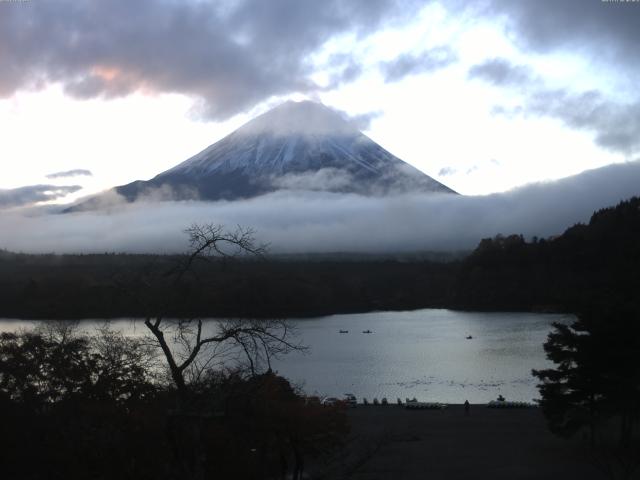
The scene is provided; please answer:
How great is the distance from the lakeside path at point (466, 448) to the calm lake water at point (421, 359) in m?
2.79

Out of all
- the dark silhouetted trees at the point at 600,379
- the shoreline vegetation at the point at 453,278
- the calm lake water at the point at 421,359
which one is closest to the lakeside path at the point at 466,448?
the dark silhouetted trees at the point at 600,379

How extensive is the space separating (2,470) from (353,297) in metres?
55.6

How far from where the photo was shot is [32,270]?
51344 mm

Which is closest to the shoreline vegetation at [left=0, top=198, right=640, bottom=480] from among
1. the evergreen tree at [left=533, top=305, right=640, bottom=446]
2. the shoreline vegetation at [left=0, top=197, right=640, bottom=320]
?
the evergreen tree at [left=533, top=305, right=640, bottom=446]

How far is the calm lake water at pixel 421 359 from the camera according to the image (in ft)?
67.4

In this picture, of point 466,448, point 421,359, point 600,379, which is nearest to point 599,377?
point 600,379

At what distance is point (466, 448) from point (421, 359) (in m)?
16.3

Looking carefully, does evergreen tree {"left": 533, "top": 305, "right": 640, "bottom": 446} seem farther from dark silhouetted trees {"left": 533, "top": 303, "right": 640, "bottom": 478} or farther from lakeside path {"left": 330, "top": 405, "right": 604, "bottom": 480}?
lakeside path {"left": 330, "top": 405, "right": 604, "bottom": 480}

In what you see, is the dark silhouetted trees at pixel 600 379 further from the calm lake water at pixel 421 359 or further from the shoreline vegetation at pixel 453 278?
the shoreline vegetation at pixel 453 278

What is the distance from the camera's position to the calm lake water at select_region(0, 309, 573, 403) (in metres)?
20.5

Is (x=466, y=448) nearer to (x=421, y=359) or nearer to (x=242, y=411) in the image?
(x=242, y=411)

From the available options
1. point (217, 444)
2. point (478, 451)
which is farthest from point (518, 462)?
point (217, 444)

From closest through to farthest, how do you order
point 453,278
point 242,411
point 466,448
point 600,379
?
point 242,411 < point 600,379 < point 466,448 < point 453,278

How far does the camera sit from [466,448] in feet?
38.7
